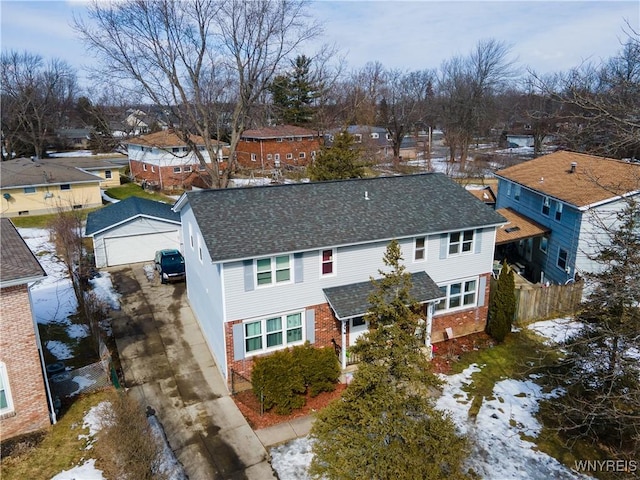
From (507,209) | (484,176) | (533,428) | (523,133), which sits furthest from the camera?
(523,133)

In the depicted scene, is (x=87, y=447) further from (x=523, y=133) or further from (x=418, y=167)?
(x=523, y=133)

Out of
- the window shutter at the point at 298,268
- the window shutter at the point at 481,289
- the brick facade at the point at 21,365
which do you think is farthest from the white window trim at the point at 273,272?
the window shutter at the point at 481,289

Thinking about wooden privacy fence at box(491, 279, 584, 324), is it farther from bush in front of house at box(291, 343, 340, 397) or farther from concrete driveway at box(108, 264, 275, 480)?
concrete driveway at box(108, 264, 275, 480)

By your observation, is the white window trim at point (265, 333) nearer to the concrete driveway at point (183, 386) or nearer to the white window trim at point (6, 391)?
the concrete driveway at point (183, 386)

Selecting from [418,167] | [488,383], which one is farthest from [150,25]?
[418,167]

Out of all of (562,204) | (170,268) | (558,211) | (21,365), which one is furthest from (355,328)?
(558,211)

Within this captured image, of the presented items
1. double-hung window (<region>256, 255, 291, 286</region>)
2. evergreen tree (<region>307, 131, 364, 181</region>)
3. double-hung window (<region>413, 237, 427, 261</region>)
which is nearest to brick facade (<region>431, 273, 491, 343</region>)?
double-hung window (<region>413, 237, 427, 261</region>)
